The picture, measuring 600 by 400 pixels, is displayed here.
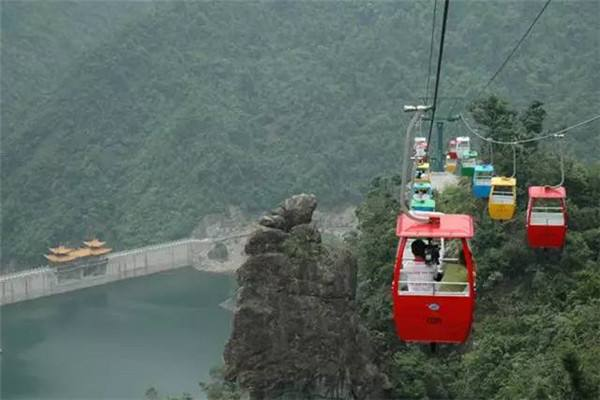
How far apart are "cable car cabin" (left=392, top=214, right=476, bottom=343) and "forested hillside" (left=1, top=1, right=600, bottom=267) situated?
2930cm

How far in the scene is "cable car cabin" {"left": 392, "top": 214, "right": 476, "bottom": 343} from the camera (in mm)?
5141

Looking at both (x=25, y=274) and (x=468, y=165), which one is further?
(x=25, y=274)

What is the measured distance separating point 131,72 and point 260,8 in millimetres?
9415

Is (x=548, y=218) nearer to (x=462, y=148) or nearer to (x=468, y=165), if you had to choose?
(x=468, y=165)

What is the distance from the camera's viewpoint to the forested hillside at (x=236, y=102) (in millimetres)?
40312

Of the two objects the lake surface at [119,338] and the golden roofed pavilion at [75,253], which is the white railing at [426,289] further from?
the golden roofed pavilion at [75,253]

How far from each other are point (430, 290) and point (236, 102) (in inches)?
1686

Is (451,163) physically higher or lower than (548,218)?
higher

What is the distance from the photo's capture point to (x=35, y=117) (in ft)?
156

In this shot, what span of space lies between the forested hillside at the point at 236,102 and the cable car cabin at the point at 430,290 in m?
29.3

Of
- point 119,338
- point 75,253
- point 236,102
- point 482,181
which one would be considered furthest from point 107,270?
point 482,181

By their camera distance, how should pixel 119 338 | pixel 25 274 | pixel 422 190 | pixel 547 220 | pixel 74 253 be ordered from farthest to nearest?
pixel 74 253 < pixel 25 274 < pixel 119 338 < pixel 422 190 < pixel 547 220

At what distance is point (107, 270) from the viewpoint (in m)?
35.6

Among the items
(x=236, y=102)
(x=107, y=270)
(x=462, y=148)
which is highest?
(x=236, y=102)
